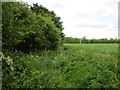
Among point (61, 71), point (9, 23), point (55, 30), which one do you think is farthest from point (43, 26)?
point (61, 71)

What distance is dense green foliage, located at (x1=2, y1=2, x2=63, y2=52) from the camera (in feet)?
29.4

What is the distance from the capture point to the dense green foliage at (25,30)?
352 inches

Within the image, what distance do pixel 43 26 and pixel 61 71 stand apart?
6.22 meters

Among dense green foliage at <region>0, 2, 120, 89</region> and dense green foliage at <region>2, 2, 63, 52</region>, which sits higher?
dense green foliage at <region>2, 2, 63, 52</region>

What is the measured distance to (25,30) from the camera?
10453mm

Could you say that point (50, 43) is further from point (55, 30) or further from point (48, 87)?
point (48, 87)

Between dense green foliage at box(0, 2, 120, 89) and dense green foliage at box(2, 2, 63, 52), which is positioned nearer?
dense green foliage at box(0, 2, 120, 89)

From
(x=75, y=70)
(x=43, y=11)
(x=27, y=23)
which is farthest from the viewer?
(x=43, y=11)

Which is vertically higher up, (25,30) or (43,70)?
(25,30)

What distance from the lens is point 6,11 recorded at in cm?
892

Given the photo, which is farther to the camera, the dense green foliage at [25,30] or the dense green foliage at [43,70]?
the dense green foliage at [25,30]

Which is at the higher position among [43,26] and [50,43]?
[43,26]

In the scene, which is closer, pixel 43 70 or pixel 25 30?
pixel 43 70

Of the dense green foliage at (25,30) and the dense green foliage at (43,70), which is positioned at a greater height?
the dense green foliage at (25,30)
